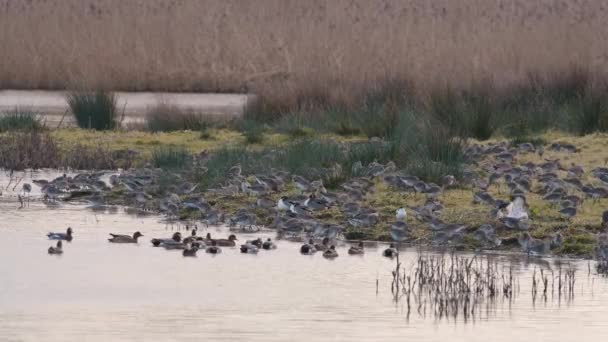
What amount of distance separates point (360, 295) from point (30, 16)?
21.0 m

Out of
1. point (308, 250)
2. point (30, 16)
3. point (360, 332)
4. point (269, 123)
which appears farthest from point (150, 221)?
point (30, 16)

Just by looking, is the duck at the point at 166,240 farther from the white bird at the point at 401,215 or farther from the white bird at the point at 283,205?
the white bird at the point at 401,215

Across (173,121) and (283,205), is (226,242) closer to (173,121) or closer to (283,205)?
(283,205)

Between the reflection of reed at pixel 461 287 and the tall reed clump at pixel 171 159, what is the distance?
5520 mm

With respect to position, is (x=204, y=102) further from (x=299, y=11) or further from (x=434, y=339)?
(x=434, y=339)

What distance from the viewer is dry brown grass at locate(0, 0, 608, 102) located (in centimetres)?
2238

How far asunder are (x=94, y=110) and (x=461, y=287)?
11161mm

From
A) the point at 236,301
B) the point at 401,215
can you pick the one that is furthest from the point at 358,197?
the point at 236,301

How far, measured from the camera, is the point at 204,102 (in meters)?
25.2

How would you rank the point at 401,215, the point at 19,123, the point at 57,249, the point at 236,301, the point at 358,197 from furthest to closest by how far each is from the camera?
1. the point at 19,123
2. the point at 358,197
3. the point at 401,215
4. the point at 57,249
5. the point at 236,301

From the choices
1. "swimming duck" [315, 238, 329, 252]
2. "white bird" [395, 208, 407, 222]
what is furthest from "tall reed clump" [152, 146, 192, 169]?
"swimming duck" [315, 238, 329, 252]

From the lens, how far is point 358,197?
12828 mm

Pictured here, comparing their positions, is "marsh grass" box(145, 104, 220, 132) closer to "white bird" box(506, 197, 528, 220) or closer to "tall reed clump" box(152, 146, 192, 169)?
"tall reed clump" box(152, 146, 192, 169)

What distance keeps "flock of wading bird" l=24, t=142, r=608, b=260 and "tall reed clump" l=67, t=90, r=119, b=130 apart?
4.40 m
